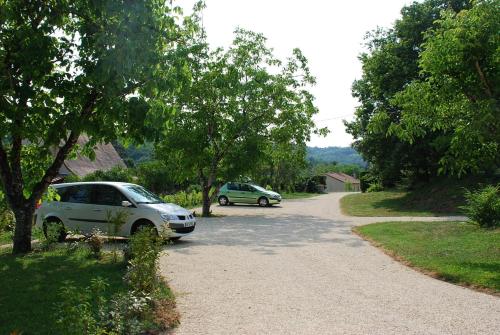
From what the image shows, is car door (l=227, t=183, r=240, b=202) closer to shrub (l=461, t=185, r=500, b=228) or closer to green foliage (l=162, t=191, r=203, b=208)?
green foliage (l=162, t=191, r=203, b=208)

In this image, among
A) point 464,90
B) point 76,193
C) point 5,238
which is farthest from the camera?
point 5,238

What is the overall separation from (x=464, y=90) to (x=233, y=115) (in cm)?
1433

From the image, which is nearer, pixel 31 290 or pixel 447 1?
pixel 31 290

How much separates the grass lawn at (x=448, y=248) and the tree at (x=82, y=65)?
6.33m

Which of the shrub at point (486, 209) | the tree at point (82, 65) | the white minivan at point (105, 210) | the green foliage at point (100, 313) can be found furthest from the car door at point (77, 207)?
the shrub at point (486, 209)

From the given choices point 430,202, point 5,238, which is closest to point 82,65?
point 5,238

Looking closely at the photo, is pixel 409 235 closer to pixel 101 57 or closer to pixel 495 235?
pixel 495 235

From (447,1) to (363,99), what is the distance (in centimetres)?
849

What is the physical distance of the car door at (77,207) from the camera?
1282 centimetres

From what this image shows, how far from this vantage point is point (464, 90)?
32.6 ft

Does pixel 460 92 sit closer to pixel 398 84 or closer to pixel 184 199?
pixel 398 84

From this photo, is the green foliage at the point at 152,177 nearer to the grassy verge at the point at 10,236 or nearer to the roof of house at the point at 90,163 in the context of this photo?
the roof of house at the point at 90,163

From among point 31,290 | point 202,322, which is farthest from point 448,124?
point 31,290

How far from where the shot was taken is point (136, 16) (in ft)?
23.2
